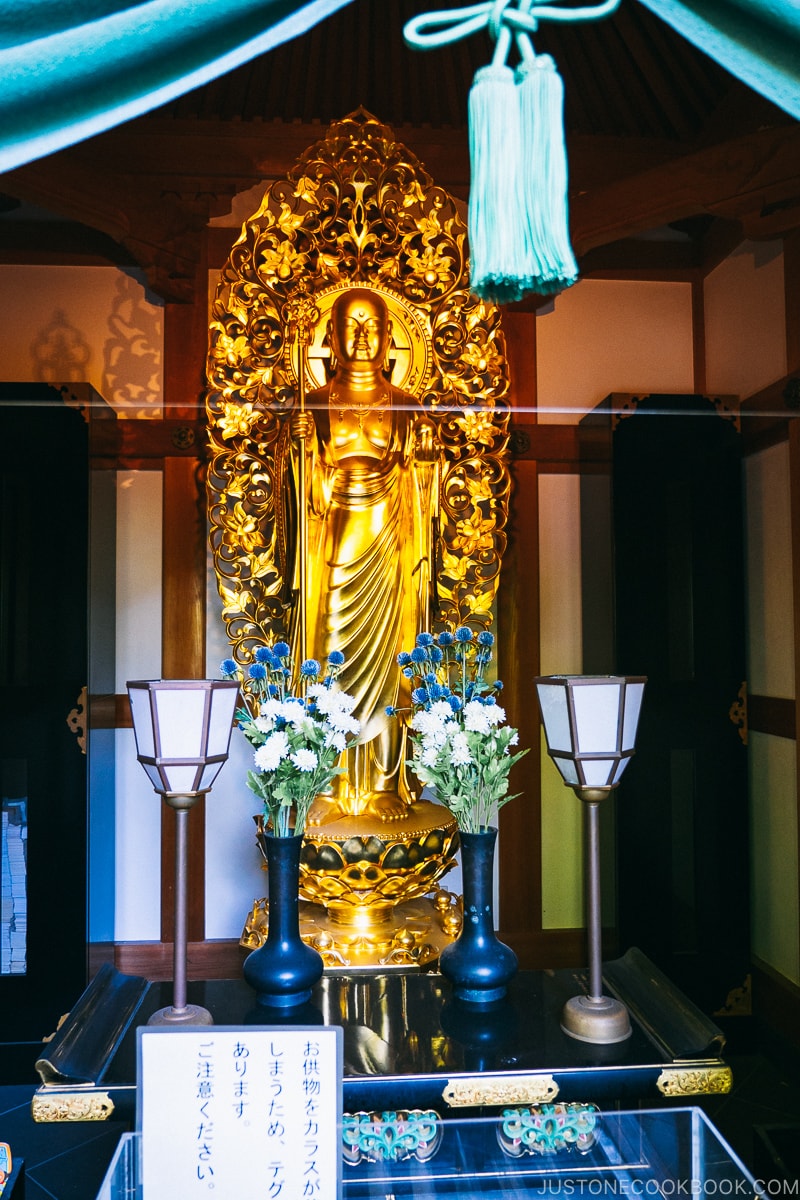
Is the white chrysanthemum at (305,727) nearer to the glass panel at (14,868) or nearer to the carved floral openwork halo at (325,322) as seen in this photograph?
the carved floral openwork halo at (325,322)

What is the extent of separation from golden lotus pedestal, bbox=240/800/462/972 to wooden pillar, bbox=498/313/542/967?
21.3 inches

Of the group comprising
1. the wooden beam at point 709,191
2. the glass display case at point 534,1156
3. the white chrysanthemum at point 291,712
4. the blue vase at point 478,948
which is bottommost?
the glass display case at point 534,1156

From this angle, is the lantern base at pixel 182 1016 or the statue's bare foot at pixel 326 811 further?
the statue's bare foot at pixel 326 811

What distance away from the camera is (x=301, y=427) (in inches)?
93.1

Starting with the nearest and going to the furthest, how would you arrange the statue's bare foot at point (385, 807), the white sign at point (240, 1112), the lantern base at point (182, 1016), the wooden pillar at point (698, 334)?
the white sign at point (240, 1112) → the lantern base at point (182, 1016) → the statue's bare foot at point (385, 807) → the wooden pillar at point (698, 334)

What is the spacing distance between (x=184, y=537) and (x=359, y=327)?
0.87 m

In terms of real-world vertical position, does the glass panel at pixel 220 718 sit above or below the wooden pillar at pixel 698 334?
below

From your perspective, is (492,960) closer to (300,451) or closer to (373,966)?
(373,966)

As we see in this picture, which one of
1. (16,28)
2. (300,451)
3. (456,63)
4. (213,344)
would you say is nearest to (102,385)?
(213,344)

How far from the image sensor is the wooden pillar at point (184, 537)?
2.72 meters

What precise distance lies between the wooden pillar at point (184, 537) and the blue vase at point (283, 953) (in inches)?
59.2

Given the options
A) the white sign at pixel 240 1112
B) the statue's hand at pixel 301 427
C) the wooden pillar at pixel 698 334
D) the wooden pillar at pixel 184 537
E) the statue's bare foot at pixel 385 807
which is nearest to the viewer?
the white sign at pixel 240 1112

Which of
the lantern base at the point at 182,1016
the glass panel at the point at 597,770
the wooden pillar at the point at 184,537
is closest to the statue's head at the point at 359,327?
the wooden pillar at the point at 184,537

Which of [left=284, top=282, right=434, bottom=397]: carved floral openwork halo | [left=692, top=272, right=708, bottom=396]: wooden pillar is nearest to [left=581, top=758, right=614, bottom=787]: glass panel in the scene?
[left=284, top=282, right=434, bottom=397]: carved floral openwork halo
